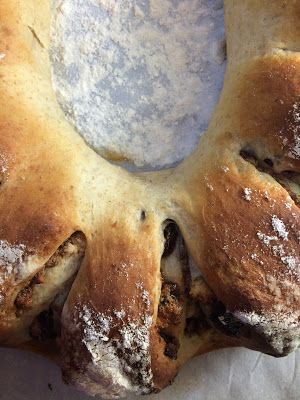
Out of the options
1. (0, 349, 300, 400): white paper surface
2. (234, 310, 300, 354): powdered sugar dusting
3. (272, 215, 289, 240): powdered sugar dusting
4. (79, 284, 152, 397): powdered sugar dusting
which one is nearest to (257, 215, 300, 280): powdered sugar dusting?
(272, 215, 289, 240): powdered sugar dusting

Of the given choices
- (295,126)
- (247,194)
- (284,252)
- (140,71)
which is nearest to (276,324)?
(284,252)

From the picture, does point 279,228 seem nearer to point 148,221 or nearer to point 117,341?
point 148,221

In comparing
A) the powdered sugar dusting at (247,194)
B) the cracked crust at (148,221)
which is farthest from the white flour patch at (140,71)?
the powdered sugar dusting at (247,194)

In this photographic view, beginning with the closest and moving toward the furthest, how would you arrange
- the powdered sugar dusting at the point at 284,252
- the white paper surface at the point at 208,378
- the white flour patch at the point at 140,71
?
the powdered sugar dusting at the point at 284,252 → the white flour patch at the point at 140,71 → the white paper surface at the point at 208,378

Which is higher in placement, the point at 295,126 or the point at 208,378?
the point at 295,126

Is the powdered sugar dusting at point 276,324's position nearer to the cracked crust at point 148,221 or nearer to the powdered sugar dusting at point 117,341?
the cracked crust at point 148,221

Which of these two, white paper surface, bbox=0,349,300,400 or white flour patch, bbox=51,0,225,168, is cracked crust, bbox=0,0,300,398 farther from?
white paper surface, bbox=0,349,300,400

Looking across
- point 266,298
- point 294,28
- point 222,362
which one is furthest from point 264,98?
point 222,362
